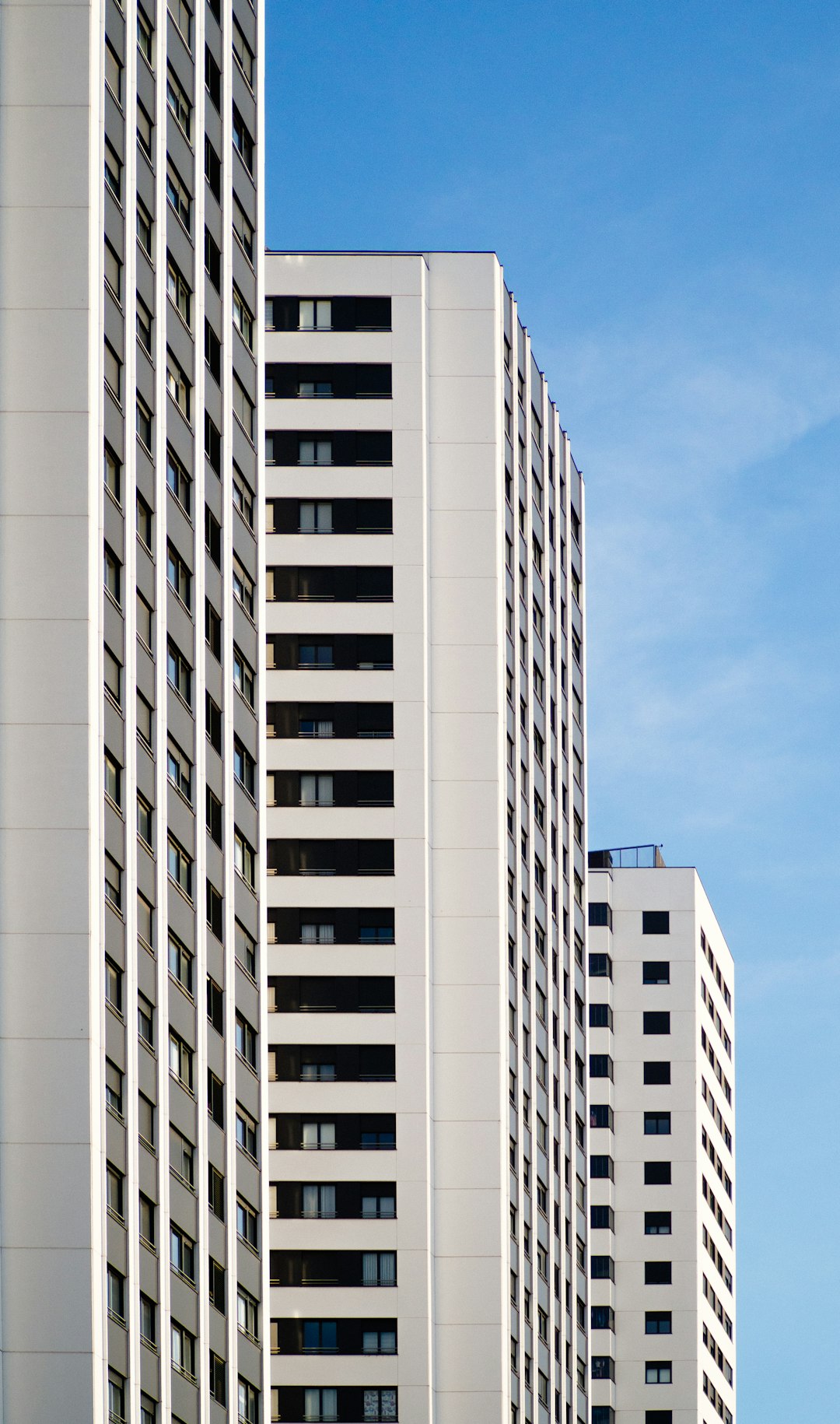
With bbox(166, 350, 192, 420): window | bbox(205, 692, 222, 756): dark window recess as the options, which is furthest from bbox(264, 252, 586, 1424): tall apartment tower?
bbox(166, 350, 192, 420): window

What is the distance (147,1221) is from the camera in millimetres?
49812

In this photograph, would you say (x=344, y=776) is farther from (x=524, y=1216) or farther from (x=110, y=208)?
(x=110, y=208)

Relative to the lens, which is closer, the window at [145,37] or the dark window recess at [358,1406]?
the window at [145,37]

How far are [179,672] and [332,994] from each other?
33543 mm

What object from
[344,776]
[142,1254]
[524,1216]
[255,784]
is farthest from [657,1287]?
[142,1254]

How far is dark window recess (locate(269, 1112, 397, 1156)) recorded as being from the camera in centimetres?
8581

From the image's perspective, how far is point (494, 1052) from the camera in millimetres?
85812

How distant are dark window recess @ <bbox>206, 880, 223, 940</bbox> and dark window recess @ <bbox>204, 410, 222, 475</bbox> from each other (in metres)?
8.01

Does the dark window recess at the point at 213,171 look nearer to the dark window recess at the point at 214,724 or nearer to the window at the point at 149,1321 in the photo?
the dark window recess at the point at 214,724

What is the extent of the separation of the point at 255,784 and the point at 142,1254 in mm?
15943

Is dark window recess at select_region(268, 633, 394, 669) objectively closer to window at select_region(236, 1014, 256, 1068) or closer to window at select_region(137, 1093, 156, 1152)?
window at select_region(236, 1014, 256, 1068)

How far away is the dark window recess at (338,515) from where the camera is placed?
88.5m

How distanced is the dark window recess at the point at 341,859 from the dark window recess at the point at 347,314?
62.2 feet

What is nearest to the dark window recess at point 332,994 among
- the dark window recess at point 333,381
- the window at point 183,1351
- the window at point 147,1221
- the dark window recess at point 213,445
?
the dark window recess at point 333,381
